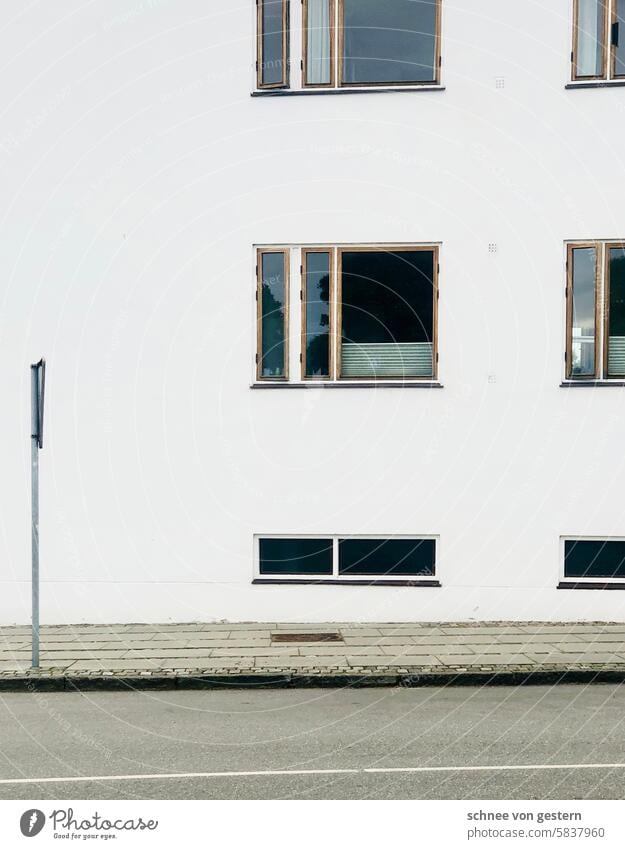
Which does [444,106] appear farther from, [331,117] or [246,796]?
[246,796]

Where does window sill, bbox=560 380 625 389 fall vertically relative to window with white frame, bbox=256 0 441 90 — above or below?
below

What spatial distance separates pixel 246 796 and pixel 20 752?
6.01 feet

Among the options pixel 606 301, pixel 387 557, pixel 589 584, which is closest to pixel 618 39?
pixel 606 301

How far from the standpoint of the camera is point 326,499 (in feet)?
33.4

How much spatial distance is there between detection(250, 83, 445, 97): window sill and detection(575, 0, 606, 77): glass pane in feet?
5.32

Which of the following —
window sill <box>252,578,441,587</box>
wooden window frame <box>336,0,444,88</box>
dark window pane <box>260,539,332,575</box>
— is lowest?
window sill <box>252,578,441,587</box>

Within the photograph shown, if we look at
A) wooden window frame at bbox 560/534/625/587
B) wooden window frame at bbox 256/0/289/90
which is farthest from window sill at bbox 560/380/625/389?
wooden window frame at bbox 256/0/289/90

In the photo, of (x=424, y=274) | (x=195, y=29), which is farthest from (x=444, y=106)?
(x=195, y=29)

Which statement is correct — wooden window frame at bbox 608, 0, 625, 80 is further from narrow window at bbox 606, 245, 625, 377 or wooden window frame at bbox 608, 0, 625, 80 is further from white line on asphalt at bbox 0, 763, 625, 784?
white line on asphalt at bbox 0, 763, 625, 784

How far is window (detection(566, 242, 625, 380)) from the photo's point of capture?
1000 cm

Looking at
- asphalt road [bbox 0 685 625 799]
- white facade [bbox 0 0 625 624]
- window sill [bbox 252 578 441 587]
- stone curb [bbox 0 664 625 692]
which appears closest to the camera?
asphalt road [bbox 0 685 625 799]

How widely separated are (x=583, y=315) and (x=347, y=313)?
8.90ft

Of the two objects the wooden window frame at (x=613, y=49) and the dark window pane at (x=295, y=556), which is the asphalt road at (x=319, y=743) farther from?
→ the wooden window frame at (x=613, y=49)

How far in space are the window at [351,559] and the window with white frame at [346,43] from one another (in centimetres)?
529
